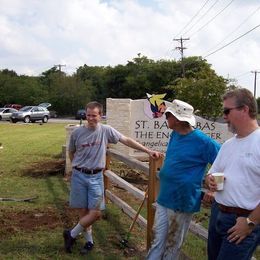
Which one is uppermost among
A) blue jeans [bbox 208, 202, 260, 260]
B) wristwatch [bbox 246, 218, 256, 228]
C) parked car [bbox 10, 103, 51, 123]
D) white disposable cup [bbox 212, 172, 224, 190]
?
white disposable cup [bbox 212, 172, 224, 190]

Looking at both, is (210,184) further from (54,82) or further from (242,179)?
(54,82)

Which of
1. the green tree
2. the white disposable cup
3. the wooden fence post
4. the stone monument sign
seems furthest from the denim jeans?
the green tree

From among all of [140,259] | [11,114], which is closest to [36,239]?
[140,259]

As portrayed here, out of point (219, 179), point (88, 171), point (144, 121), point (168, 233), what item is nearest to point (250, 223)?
point (219, 179)

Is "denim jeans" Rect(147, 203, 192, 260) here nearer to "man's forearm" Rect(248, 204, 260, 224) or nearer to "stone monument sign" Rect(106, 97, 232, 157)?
"man's forearm" Rect(248, 204, 260, 224)

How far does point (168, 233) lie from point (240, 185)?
137 cm

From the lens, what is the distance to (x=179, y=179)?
4.30m

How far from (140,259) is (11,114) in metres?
49.1

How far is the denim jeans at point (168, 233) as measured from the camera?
4430mm

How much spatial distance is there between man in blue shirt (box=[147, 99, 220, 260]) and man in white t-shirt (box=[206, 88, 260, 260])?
0.81 meters

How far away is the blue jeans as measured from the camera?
127 inches

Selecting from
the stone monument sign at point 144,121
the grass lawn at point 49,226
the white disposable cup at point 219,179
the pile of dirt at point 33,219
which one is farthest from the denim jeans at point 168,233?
the stone monument sign at point 144,121

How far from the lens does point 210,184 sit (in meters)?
3.36

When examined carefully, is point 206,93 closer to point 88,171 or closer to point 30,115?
point 88,171
